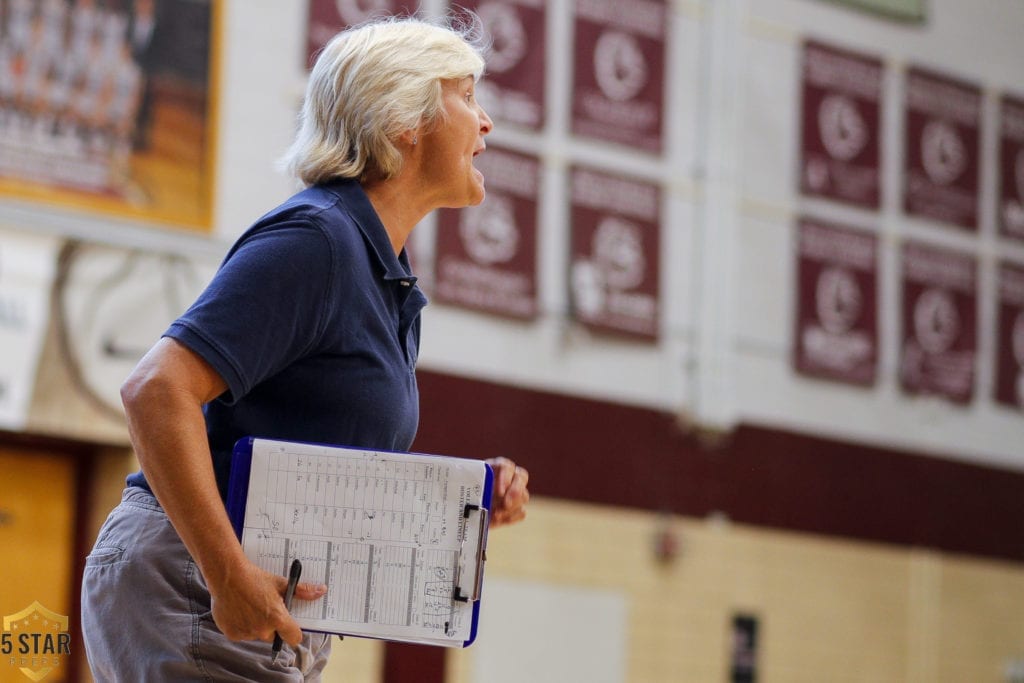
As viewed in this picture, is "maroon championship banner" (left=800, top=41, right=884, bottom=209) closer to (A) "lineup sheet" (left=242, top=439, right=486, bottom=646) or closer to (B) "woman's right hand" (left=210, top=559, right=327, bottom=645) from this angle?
(A) "lineup sheet" (left=242, top=439, right=486, bottom=646)

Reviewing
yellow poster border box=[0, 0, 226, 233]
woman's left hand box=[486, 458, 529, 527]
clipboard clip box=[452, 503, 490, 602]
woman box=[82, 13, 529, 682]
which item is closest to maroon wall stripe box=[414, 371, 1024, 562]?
yellow poster border box=[0, 0, 226, 233]

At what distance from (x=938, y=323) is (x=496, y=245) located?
350cm

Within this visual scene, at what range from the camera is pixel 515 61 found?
9.66 metres

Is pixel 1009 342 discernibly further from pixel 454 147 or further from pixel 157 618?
pixel 157 618

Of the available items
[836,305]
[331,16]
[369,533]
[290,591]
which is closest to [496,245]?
[331,16]

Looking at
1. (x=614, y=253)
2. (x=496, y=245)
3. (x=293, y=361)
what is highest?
(x=614, y=253)

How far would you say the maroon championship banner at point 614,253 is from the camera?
988 centimetres

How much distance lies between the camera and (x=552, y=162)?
9.81 m

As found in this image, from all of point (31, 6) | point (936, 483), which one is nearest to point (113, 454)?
point (31, 6)

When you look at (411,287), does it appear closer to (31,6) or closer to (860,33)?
(31,6)

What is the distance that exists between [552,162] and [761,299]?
1766 mm

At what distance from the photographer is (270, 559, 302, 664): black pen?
2.16m

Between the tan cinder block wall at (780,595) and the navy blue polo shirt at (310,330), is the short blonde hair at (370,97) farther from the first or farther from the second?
the tan cinder block wall at (780,595)

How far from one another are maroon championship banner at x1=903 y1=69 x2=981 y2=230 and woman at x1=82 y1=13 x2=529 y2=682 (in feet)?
30.1
